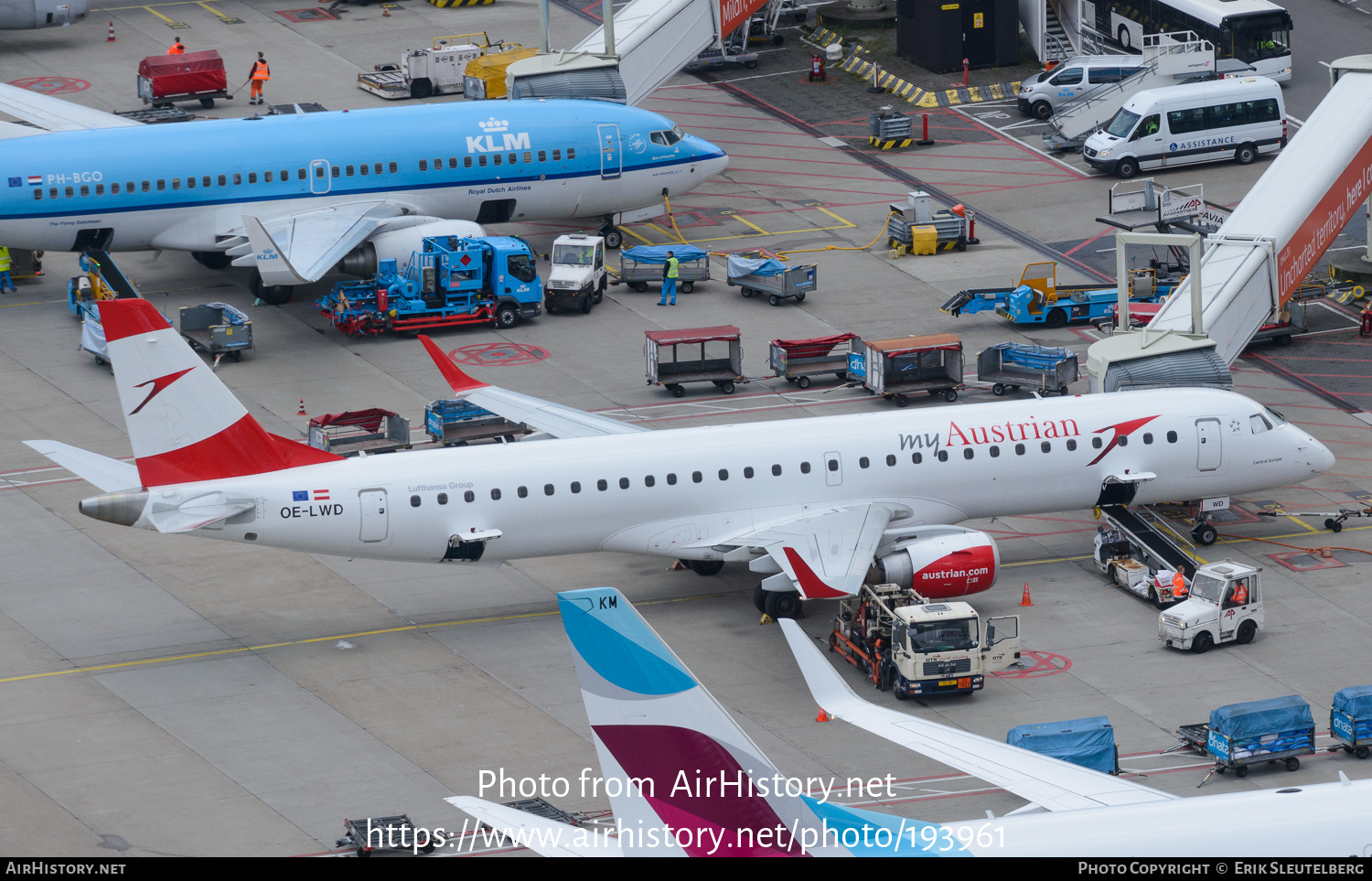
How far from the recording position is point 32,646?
43219 mm

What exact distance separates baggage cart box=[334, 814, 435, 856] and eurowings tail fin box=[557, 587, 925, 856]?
11.0 metres

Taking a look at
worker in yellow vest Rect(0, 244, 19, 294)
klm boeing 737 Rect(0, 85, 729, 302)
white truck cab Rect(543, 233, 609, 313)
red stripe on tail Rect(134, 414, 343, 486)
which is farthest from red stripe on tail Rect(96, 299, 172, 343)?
worker in yellow vest Rect(0, 244, 19, 294)

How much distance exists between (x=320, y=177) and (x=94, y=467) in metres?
26.8

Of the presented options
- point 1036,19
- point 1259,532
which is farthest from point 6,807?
point 1036,19

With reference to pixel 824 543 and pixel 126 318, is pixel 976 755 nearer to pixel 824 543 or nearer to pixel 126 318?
pixel 824 543

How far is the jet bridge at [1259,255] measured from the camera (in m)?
51.2

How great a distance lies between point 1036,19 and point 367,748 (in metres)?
61.1

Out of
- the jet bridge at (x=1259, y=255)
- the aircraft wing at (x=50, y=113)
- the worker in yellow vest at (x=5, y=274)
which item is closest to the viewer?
the jet bridge at (x=1259, y=255)

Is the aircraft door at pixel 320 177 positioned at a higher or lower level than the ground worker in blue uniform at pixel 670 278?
higher

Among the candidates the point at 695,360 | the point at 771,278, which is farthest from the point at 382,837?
the point at 771,278

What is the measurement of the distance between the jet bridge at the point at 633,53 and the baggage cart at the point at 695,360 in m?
18.9

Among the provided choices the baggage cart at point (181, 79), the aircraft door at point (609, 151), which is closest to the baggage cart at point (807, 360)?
the aircraft door at point (609, 151)

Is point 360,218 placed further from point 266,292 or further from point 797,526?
point 797,526

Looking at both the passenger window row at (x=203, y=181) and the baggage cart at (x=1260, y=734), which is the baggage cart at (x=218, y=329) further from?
the baggage cart at (x=1260, y=734)
